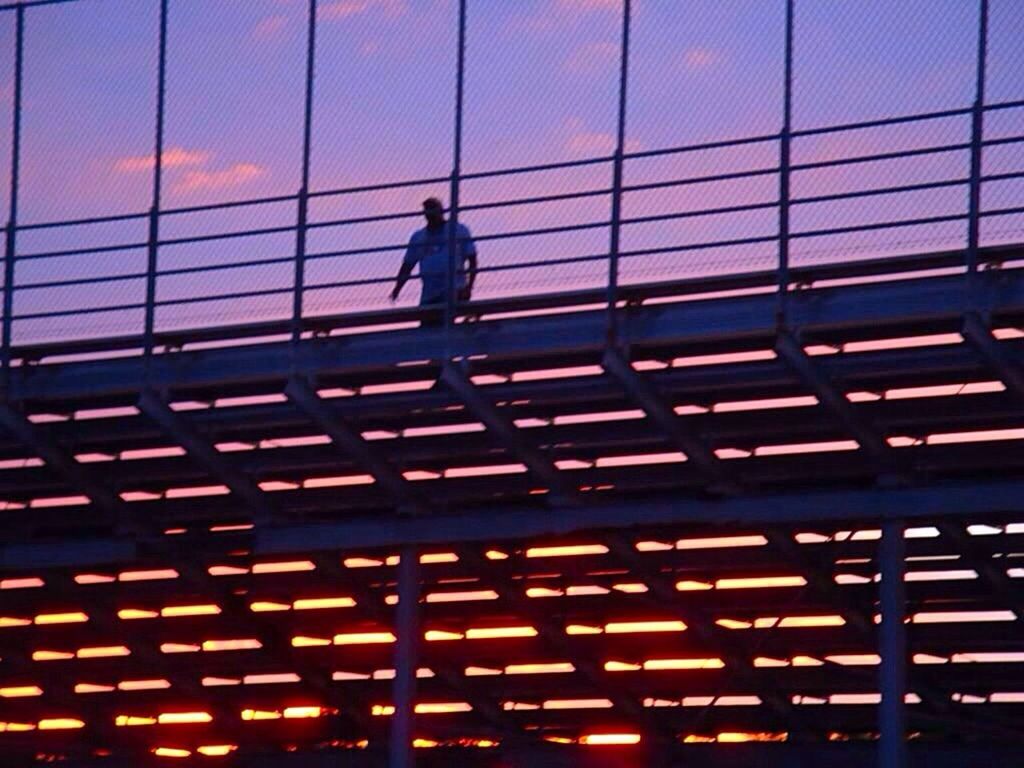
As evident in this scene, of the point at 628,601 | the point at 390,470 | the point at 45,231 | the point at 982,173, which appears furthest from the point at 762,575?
the point at 45,231

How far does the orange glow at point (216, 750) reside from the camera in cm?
2311

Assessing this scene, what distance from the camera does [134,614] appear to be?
845 inches

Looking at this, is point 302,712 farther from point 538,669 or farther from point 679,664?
point 679,664

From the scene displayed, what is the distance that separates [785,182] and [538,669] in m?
6.36

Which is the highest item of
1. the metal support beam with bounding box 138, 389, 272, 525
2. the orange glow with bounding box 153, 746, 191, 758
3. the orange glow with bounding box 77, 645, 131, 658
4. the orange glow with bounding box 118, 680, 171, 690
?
the metal support beam with bounding box 138, 389, 272, 525

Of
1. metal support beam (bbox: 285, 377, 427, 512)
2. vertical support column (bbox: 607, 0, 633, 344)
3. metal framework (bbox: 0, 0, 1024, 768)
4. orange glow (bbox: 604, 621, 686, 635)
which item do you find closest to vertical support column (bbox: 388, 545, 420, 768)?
metal framework (bbox: 0, 0, 1024, 768)

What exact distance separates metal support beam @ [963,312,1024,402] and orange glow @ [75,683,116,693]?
35.5 ft

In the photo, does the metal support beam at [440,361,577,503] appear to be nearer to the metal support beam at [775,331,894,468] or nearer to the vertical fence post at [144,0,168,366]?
the metal support beam at [775,331,894,468]

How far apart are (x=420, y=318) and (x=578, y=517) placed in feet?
6.34

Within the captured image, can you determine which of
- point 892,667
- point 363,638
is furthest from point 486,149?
point 363,638

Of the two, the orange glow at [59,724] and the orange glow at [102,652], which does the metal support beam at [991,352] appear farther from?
the orange glow at [59,724]

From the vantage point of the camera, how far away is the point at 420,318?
17.6m

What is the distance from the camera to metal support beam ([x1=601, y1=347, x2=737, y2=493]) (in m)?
16.4

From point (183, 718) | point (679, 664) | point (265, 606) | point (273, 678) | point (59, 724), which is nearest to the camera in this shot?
point (679, 664)
